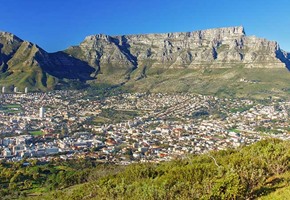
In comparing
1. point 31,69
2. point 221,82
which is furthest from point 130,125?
point 31,69

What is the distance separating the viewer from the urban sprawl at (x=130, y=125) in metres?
66.9

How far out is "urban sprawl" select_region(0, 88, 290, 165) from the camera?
66.9 metres

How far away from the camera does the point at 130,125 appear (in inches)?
3807

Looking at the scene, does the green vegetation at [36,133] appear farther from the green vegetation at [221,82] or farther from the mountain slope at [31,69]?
the green vegetation at [221,82]

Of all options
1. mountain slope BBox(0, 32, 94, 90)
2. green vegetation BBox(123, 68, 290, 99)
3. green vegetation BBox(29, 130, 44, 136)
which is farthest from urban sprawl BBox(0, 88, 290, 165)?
mountain slope BBox(0, 32, 94, 90)

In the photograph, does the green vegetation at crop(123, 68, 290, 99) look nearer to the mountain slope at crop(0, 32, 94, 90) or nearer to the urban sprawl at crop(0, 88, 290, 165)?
the urban sprawl at crop(0, 88, 290, 165)

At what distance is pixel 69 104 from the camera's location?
137875 mm

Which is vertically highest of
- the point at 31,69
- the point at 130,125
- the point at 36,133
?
the point at 31,69

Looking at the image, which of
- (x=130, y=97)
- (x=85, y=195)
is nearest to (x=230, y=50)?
(x=130, y=97)

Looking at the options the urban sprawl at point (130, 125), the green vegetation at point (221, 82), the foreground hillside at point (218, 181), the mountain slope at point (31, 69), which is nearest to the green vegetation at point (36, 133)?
the urban sprawl at point (130, 125)

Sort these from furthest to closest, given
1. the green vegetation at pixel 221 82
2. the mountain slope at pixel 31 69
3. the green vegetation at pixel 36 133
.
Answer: the mountain slope at pixel 31 69, the green vegetation at pixel 221 82, the green vegetation at pixel 36 133

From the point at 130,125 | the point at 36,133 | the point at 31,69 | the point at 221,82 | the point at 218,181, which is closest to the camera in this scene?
the point at 218,181

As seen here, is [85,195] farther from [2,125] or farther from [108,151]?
[2,125]

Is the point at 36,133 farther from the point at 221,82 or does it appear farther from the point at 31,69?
the point at 221,82
